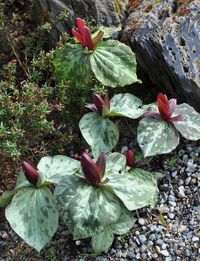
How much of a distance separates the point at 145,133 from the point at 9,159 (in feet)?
2.10

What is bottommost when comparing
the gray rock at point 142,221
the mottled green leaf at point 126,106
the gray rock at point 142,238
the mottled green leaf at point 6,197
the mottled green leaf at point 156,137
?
the gray rock at point 142,238

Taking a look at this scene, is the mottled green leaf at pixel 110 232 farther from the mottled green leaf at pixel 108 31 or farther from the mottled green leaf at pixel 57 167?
the mottled green leaf at pixel 108 31

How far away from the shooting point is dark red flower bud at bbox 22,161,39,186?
2109 millimetres

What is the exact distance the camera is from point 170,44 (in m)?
2.51

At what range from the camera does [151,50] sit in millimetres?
2578

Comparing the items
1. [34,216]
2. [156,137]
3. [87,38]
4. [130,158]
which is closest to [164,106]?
[156,137]

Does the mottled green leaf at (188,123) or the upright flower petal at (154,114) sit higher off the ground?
the upright flower petal at (154,114)

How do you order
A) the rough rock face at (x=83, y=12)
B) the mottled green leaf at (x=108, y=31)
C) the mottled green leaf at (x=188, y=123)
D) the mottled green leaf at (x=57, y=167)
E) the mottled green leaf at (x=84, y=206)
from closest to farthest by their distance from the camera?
the mottled green leaf at (x=84, y=206), the mottled green leaf at (x=57, y=167), the mottled green leaf at (x=188, y=123), the mottled green leaf at (x=108, y=31), the rough rock face at (x=83, y=12)

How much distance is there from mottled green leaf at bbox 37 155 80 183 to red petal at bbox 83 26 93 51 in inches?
22.4

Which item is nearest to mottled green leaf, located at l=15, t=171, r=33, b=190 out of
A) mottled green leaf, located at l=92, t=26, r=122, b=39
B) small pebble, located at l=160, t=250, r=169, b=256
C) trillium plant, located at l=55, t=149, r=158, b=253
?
trillium plant, located at l=55, t=149, r=158, b=253

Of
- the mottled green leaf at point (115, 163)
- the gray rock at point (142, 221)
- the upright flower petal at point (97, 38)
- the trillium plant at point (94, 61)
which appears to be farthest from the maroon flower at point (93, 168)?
the upright flower petal at point (97, 38)

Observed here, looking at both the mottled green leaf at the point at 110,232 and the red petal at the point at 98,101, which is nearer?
the mottled green leaf at the point at 110,232

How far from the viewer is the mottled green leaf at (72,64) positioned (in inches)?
99.9

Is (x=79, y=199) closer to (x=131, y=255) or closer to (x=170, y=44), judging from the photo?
(x=131, y=255)
